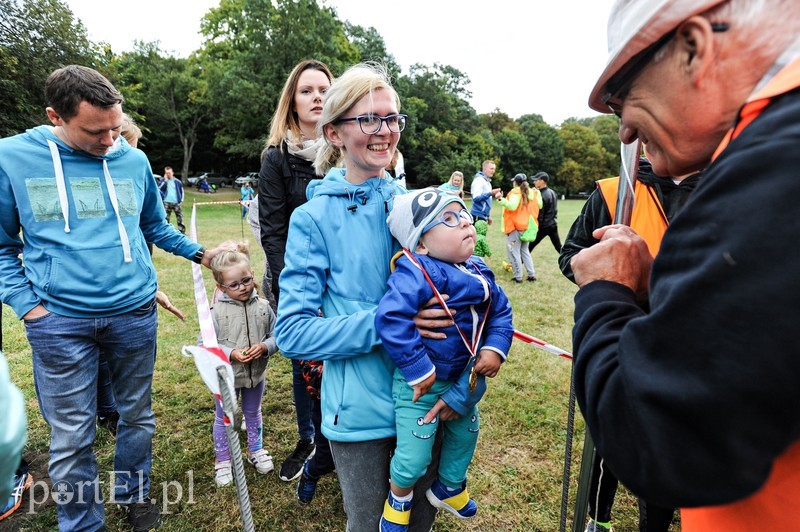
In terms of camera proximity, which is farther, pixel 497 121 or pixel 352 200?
pixel 497 121

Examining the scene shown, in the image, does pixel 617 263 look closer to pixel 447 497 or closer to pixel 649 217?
pixel 649 217

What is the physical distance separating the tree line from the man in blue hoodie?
11.9 m

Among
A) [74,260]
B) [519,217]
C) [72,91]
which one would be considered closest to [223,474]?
[74,260]

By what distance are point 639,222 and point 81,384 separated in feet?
10.3

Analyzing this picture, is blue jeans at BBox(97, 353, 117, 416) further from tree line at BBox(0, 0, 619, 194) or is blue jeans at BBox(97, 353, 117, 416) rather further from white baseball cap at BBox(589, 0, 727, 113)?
tree line at BBox(0, 0, 619, 194)

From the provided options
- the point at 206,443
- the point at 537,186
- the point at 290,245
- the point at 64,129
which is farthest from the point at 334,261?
the point at 537,186

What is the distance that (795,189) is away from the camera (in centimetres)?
62

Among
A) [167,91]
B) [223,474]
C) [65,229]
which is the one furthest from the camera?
[167,91]

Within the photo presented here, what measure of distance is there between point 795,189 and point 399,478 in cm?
162

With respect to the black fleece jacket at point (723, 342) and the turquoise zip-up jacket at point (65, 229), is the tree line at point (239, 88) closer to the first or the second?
the turquoise zip-up jacket at point (65, 229)

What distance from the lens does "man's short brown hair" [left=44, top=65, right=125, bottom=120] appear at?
2.34 meters

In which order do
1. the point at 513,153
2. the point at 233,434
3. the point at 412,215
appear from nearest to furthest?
the point at 233,434, the point at 412,215, the point at 513,153

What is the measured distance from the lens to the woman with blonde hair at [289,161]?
126 inches

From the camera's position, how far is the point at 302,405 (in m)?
3.50
